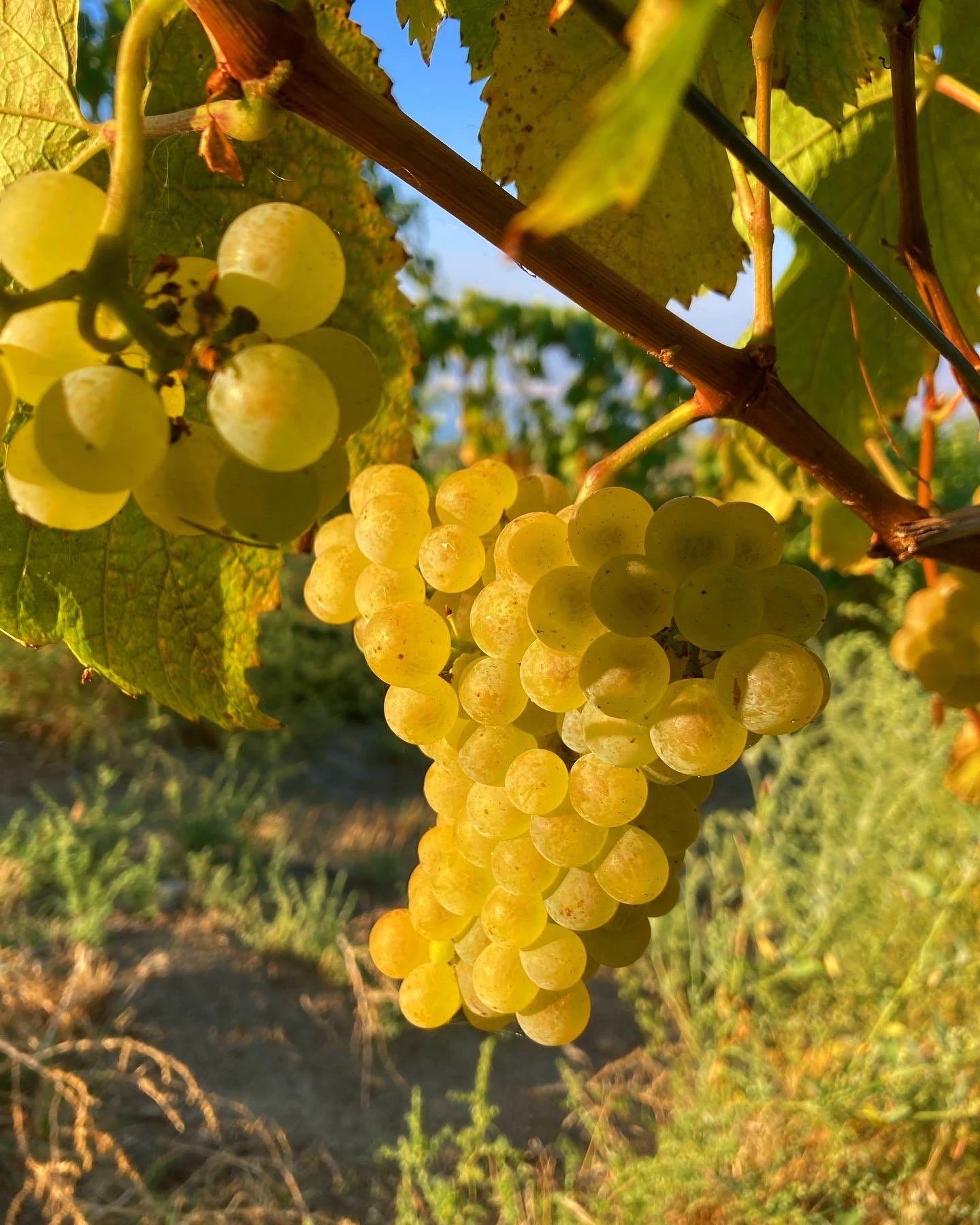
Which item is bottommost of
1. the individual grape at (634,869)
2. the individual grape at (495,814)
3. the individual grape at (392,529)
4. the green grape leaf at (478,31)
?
the individual grape at (634,869)

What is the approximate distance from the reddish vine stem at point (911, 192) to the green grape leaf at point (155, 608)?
381 mm

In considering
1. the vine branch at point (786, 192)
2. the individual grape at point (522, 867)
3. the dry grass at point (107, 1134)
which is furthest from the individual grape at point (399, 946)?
the dry grass at point (107, 1134)

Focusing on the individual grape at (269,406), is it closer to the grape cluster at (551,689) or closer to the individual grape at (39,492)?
the individual grape at (39,492)

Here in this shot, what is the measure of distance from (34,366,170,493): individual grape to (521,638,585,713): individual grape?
0.21 metres

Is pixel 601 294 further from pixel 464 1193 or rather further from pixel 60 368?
pixel 464 1193

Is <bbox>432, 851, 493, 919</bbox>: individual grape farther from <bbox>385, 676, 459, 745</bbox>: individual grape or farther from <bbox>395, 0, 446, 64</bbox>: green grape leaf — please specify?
<bbox>395, 0, 446, 64</bbox>: green grape leaf

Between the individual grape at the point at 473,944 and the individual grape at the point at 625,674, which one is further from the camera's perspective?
the individual grape at the point at 473,944

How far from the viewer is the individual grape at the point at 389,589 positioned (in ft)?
1.66

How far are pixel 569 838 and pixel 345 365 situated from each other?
26cm

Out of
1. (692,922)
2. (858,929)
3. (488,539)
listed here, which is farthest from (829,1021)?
(488,539)

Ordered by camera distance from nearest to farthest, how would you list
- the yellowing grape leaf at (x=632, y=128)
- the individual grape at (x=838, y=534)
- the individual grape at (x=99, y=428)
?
1. the yellowing grape leaf at (x=632, y=128)
2. the individual grape at (x=99, y=428)
3. the individual grape at (x=838, y=534)

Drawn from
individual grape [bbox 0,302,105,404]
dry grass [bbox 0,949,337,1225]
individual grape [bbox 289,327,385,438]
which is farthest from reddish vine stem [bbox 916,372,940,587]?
dry grass [bbox 0,949,337,1225]

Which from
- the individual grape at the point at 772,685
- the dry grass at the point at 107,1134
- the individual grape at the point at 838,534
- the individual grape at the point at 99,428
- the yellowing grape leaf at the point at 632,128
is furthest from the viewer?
the dry grass at the point at 107,1134

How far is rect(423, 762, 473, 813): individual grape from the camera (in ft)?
1.75
